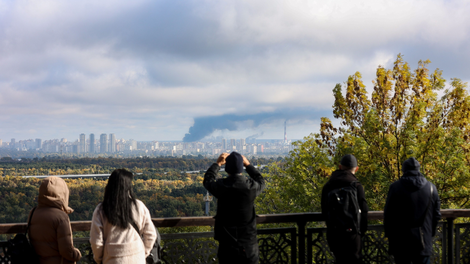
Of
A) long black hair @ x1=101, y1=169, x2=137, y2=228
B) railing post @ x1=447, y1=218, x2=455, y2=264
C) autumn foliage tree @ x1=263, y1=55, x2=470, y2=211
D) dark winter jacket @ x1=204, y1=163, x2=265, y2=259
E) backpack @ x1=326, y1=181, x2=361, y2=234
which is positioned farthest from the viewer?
autumn foliage tree @ x1=263, y1=55, x2=470, y2=211

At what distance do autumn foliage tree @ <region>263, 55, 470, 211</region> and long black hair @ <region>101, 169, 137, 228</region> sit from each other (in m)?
9.91

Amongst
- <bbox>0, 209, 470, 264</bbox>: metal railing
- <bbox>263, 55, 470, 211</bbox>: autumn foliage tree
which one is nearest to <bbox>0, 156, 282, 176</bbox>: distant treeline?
<bbox>263, 55, 470, 211</bbox>: autumn foliage tree

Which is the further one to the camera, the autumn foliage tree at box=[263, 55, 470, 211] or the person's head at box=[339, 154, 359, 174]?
the autumn foliage tree at box=[263, 55, 470, 211]

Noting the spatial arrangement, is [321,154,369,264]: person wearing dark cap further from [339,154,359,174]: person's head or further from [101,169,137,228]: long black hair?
[101,169,137,228]: long black hair

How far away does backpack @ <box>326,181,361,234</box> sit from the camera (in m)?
2.96

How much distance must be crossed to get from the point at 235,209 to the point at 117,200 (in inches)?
39.3

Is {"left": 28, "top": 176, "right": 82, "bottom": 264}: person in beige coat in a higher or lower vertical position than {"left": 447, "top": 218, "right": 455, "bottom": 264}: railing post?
higher

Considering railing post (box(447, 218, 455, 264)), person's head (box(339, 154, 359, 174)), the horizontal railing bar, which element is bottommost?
railing post (box(447, 218, 455, 264))

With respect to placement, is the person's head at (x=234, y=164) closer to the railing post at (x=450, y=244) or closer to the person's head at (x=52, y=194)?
the person's head at (x=52, y=194)

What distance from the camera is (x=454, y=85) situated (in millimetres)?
11195

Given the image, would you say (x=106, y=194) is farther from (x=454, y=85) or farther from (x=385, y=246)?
(x=454, y=85)

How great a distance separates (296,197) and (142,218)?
15.5m

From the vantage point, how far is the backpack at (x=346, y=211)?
296cm

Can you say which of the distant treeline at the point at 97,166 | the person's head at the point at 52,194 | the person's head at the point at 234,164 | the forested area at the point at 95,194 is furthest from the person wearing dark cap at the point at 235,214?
the distant treeline at the point at 97,166
